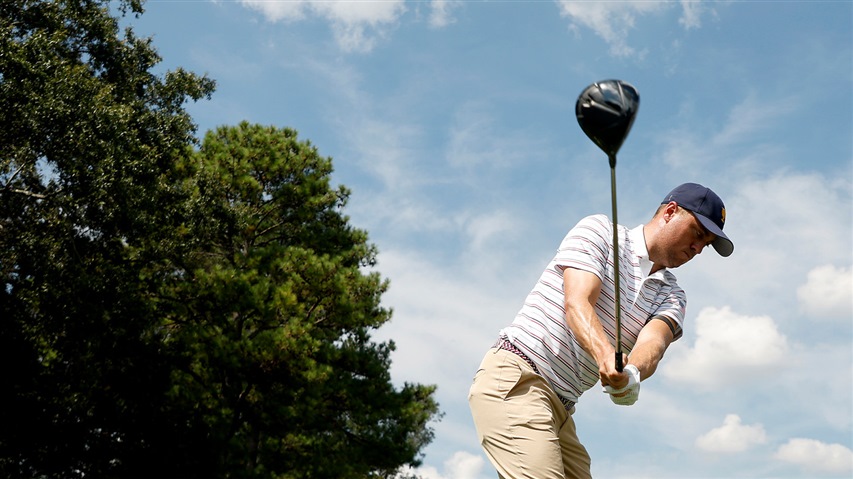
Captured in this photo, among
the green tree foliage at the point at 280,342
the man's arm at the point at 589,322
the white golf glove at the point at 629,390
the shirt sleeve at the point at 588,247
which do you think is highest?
the green tree foliage at the point at 280,342

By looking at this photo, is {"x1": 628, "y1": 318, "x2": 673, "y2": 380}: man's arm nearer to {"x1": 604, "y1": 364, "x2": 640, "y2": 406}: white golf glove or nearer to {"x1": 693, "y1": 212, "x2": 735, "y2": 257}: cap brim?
{"x1": 604, "y1": 364, "x2": 640, "y2": 406}: white golf glove

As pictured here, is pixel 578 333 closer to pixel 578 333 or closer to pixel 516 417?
pixel 578 333

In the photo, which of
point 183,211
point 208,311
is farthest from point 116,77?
point 208,311

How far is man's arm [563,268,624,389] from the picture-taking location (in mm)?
2830

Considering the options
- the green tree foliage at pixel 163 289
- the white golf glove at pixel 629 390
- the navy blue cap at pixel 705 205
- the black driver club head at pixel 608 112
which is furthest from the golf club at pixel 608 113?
the green tree foliage at pixel 163 289

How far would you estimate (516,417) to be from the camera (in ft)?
10.5

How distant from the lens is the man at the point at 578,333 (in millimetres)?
3092

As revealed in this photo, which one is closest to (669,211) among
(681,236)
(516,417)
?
(681,236)

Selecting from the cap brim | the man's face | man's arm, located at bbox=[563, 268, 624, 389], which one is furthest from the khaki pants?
the cap brim

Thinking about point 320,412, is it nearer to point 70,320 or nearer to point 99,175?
point 70,320

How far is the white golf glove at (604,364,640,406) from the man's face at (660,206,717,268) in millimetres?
700

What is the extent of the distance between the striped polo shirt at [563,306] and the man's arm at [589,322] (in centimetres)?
5

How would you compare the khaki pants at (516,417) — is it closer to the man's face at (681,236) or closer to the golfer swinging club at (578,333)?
the golfer swinging club at (578,333)

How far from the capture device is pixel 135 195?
16.1m
